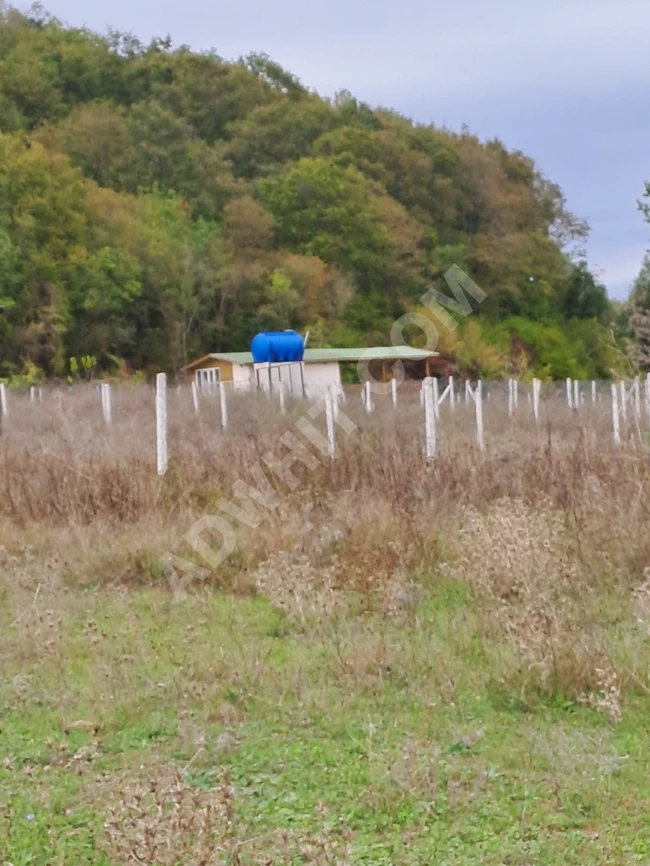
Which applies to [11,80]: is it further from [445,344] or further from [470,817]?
[470,817]

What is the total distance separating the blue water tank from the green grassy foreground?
675 inches

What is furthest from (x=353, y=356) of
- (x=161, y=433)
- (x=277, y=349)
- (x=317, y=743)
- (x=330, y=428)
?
(x=317, y=743)

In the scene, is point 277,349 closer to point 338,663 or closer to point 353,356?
point 353,356

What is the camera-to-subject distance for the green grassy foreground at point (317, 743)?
3018mm

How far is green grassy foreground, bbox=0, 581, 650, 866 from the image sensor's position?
3018 mm

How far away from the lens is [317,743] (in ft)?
12.5

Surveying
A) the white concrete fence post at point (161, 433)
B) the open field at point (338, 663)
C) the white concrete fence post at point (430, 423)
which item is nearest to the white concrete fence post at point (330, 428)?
the open field at point (338, 663)

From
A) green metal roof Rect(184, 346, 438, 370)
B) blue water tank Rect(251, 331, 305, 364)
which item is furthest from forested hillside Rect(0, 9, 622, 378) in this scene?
blue water tank Rect(251, 331, 305, 364)

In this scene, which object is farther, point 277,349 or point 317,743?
point 277,349

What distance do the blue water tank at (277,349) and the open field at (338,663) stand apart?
45.6ft

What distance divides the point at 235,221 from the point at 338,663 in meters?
38.4

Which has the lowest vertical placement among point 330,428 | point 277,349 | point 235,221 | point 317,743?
point 317,743

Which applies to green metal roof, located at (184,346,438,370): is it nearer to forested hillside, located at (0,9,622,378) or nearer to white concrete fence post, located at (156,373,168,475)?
forested hillside, located at (0,9,622,378)

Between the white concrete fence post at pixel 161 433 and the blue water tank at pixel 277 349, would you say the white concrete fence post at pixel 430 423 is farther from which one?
the blue water tank at pixel 277 349
